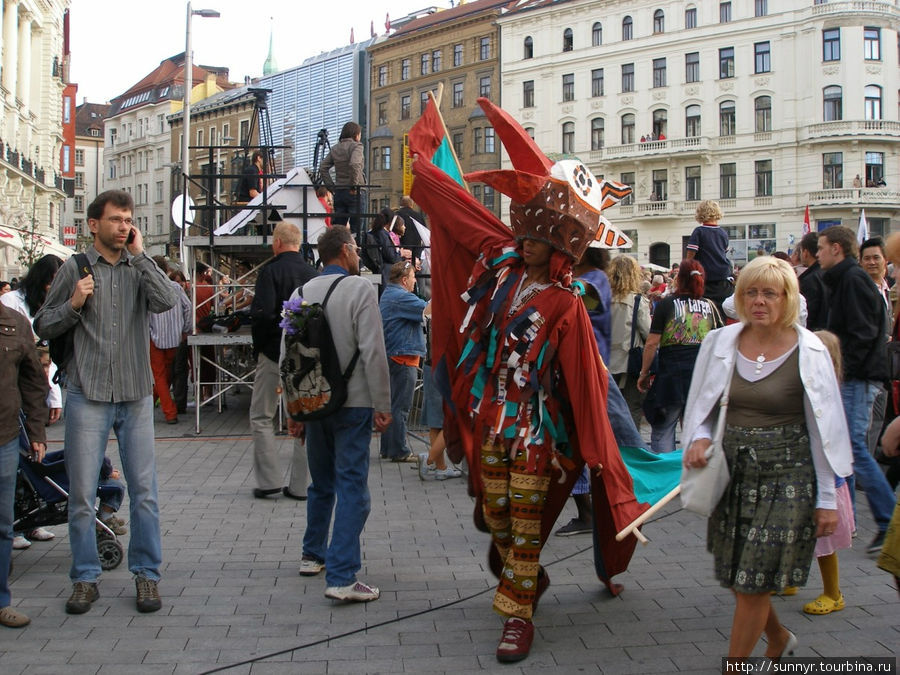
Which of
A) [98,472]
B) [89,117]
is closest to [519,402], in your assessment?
[98,472]

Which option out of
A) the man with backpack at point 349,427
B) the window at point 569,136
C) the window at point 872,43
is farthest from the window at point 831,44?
the man with backpack at point 349,427

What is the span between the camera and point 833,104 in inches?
1902

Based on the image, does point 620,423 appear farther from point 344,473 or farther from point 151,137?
point 151,137

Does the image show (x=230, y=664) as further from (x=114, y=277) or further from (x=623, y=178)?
(x=623, y=178)

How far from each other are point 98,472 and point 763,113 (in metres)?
50.7

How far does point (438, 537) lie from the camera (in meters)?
6.46

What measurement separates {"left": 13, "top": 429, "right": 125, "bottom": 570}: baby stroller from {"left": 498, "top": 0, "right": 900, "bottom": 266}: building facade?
149 ft

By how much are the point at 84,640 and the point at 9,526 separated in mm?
741

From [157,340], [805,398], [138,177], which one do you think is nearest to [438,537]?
[805,398]

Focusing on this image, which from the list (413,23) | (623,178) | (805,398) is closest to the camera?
(805,398)

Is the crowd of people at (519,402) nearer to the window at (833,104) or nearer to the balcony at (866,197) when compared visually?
the balcony at (866,197)

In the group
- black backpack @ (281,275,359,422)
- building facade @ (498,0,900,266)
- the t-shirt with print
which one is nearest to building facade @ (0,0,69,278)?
building facade @ (498,0,900,266)

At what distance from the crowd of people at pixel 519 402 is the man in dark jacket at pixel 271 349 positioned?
1646 millimetres

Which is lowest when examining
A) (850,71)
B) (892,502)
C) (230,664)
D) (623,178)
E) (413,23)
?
(230,664)
